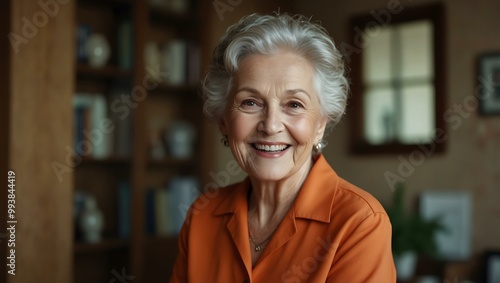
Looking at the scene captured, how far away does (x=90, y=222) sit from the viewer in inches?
127

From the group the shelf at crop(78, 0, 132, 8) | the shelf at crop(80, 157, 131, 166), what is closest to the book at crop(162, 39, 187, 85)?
the shelf at crop(78, 0, 132, 8)

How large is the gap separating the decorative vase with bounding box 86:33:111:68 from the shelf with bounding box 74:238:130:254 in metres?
1.02

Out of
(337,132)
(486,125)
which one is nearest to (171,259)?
(337,132)

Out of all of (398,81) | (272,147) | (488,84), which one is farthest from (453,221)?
(272,147)

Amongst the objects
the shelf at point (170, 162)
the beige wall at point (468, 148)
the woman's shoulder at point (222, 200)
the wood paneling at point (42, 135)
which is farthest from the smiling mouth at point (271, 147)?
the beige wall at point (468, 148)

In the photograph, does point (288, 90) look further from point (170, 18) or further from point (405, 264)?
point (170, 18)

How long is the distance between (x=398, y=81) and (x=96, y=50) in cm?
215

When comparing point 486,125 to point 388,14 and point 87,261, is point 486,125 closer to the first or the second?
point 388,14

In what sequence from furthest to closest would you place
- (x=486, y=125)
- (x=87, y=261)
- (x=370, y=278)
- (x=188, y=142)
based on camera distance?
1. (x=188, y=142)
2. (x=486, y=125)
3. (x=87, y=261)
4. (x=370, y=278)

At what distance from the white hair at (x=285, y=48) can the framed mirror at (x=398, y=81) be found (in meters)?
2.60

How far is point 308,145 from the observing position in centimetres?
145

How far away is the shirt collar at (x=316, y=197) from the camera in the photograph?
1383 mm

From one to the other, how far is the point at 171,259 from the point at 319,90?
2628mm

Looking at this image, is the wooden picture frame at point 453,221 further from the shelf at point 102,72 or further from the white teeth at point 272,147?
the white teeth at point 272,147
